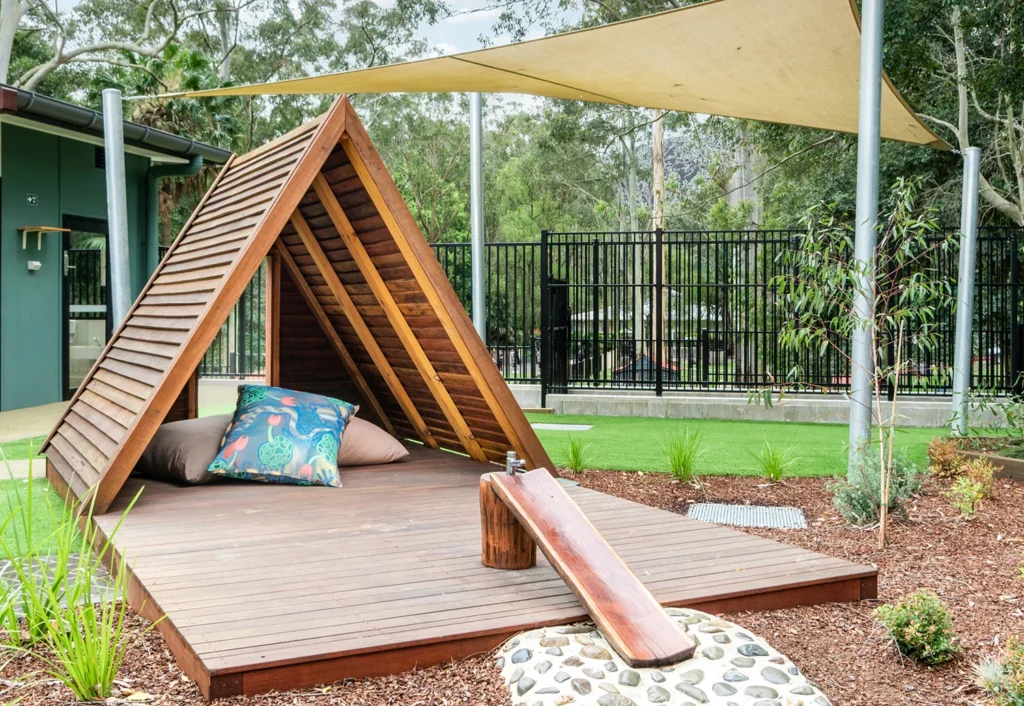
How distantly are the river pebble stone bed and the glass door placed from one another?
891 cm

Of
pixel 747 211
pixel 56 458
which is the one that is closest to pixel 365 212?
pixel 56 458

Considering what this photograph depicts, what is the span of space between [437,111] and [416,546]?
25.4 meters

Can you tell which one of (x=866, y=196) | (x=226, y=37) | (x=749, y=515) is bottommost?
(x=749, y=515)

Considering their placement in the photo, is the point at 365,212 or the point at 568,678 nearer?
the point at 568,678

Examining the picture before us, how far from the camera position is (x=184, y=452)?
15.7ft

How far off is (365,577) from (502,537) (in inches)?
20.1

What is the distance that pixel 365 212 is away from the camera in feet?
15.1

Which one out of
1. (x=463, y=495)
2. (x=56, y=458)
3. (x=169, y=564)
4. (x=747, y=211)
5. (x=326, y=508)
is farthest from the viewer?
(x=747, y=211)

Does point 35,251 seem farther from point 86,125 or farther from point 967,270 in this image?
point 967,270

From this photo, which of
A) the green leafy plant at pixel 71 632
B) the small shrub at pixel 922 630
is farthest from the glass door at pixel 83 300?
the small shrub at pixel 922 630

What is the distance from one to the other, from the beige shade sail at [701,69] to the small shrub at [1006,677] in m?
3.23

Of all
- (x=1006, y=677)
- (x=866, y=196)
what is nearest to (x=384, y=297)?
(x=866, y=196)

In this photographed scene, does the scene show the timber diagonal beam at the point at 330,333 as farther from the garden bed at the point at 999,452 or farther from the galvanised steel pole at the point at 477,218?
the garden bed at the point at 999,452

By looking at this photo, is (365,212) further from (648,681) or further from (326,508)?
(648,681)
